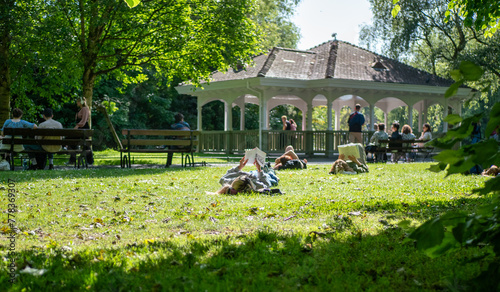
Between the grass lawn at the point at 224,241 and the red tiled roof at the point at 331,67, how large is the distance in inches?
702

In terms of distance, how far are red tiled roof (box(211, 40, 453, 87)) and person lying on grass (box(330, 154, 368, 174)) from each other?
38.9ft

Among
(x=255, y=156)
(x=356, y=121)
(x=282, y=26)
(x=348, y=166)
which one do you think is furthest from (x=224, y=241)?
(x=282, y=26)

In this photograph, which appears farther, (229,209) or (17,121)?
(17,121)

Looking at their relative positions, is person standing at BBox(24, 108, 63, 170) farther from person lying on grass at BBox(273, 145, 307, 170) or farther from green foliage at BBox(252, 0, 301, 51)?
green foliage at BBox(252, 0, 301, 51)

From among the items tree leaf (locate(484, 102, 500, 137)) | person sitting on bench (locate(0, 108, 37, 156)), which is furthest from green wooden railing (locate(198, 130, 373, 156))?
tree leaf (locate(484, 102, 500, 137))

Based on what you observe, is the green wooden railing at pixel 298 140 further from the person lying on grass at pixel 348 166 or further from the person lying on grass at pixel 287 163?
the person lying on grass at pixel 348 166

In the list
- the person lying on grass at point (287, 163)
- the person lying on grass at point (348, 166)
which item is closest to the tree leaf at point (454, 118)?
the person lying on grass at point (348, 166)

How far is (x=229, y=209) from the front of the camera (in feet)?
21.9

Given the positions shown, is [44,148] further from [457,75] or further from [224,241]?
[457,75]

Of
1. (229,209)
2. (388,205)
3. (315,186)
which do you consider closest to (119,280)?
(229,209)

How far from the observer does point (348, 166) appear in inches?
528

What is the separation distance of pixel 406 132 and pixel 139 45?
1149 cm

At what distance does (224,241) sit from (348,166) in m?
9.27

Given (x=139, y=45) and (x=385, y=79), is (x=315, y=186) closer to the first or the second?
(x=139, y=45)
